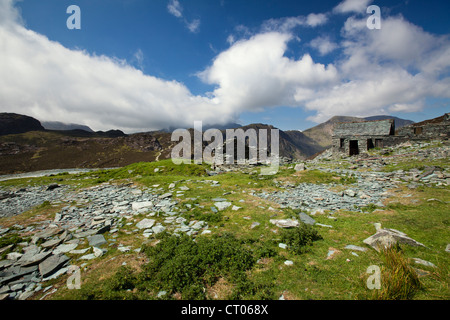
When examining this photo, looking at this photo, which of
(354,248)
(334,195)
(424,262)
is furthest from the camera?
(334,195)

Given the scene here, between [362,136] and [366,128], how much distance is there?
3.76 m

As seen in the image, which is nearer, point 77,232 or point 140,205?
point 77,232

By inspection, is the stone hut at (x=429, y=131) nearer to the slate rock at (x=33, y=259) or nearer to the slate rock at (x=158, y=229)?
the slate rock at (x=158, y=229)

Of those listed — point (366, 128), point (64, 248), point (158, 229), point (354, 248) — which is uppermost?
point (366, 128)

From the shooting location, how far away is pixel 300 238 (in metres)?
6.48

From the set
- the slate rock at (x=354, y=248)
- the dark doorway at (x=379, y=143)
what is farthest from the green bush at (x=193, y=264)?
the dark doorway at (x=379, y=143)

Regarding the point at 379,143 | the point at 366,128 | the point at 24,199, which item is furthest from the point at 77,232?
the point at 366,128

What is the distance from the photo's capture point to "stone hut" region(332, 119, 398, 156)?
37781 millimetres

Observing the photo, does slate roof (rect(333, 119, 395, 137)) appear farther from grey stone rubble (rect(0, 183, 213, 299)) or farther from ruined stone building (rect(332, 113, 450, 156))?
grey stone rubble (rect(0, 183, 213, 299))

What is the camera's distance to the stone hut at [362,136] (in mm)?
37781

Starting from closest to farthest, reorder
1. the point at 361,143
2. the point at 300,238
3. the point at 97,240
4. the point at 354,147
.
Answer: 1. the point at 300,238
2. the point at 97,240
3. the point at 361,143
4. the point at 354,147

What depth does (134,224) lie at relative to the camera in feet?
28.5

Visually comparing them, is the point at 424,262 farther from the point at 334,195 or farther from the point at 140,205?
the point at 140,205
